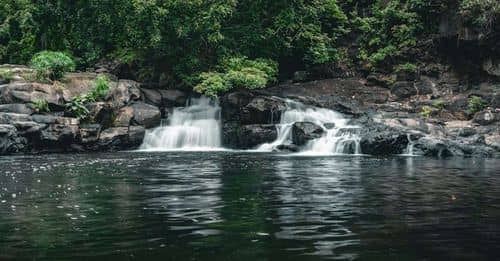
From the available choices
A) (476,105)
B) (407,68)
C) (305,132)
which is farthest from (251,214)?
(407,68)

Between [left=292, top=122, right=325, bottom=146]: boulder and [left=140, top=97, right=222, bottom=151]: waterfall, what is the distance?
5.29 meters

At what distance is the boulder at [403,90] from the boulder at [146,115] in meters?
14.8

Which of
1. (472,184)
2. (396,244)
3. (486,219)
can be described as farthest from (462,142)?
(396,244)

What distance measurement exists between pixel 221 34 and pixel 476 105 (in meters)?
16.6

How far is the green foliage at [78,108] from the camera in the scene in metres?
31.6

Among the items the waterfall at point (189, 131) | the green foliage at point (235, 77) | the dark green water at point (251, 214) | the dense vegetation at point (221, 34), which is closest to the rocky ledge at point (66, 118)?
the waterfall at point (189, 131)

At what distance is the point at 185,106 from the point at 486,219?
29.4 m

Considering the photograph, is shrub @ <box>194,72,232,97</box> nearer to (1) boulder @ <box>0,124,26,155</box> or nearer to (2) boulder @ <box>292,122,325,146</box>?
(2) boulder @ <box>292,122,325,146</box>

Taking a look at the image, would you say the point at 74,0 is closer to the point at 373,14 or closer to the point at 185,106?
the point at 185,106

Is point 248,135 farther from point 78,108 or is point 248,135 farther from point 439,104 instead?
Answer: point 439,104

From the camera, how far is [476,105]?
33219 mm

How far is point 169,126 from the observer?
3550 centimetres

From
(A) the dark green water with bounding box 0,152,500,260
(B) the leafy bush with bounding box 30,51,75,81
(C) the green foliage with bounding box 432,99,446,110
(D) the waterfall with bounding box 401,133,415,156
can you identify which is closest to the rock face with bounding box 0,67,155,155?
(B) the leafy bush with bounding box 30,51,75,81

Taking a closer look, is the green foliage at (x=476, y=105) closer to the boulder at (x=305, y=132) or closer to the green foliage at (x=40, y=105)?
the boulder at (x=305, y=132)
